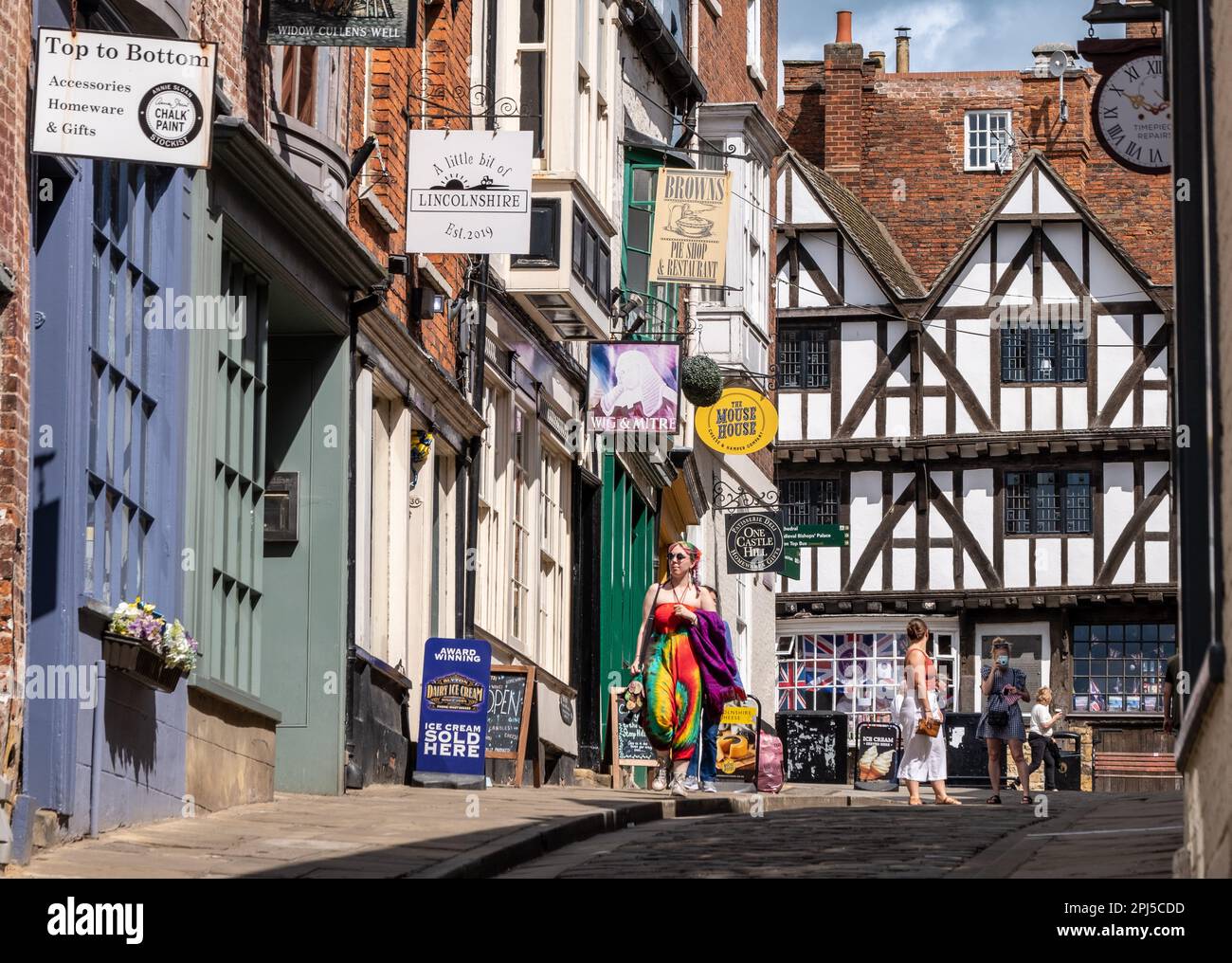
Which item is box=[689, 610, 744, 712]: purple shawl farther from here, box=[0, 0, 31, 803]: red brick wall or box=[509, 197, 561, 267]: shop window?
box=[0, 0, 31, 803]: red brick wall

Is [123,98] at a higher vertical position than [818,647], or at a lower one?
higher

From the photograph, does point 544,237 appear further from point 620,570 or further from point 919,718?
point 620,570

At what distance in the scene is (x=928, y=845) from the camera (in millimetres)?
11430

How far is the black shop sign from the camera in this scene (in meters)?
29.6

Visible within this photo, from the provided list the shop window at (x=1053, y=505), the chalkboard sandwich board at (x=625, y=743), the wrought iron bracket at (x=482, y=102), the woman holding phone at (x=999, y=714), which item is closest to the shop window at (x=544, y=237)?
the wrought iron bracket at (x=482, y=102)

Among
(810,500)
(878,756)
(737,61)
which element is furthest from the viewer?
(810,500)

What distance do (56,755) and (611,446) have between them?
47.7ft

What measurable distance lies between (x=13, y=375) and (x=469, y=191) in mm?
6847

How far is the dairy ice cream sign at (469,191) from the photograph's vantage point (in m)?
16.3

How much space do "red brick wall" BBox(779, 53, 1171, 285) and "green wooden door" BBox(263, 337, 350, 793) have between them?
3061 centimetres

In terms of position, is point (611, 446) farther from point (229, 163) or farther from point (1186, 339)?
point (1186, 339)

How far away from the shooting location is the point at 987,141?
156ft

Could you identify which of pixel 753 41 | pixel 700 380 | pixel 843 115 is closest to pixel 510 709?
pixel 700 380

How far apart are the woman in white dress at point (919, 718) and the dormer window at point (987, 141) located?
31.1m
